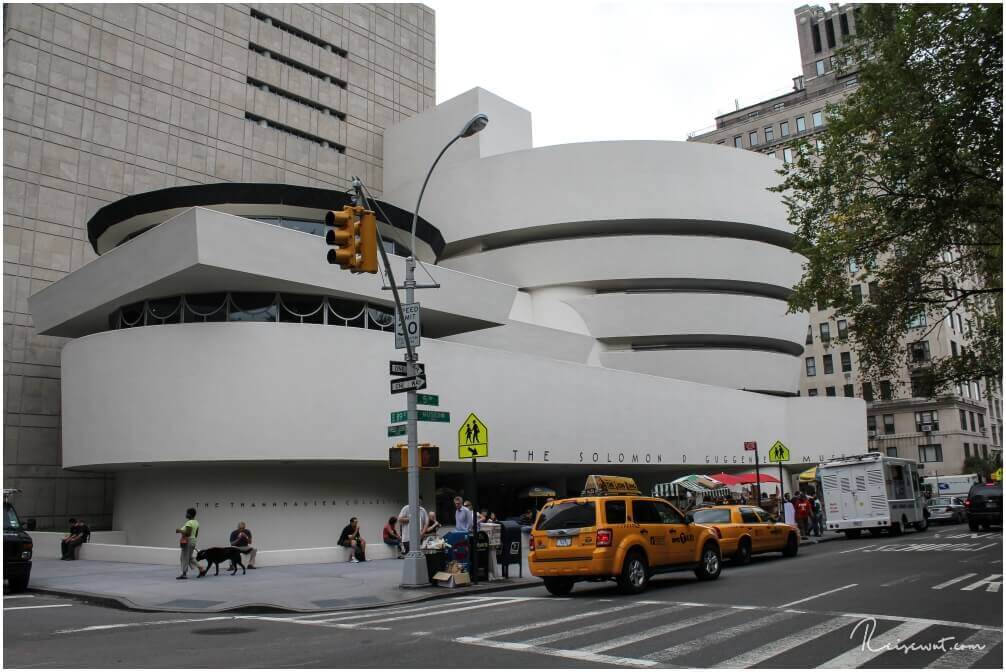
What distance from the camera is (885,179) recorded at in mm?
17047

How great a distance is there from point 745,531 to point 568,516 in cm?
784

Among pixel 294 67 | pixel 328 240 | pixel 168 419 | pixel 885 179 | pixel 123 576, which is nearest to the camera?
pixel 328 240

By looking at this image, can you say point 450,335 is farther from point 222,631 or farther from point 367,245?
point 222,631

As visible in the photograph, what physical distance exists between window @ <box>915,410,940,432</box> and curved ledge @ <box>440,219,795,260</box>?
3288cm

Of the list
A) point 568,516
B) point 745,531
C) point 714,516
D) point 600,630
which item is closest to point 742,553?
point 745,531

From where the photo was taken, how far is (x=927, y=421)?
71812 millimetres

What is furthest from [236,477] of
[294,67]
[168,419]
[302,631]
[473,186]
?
[294,67]

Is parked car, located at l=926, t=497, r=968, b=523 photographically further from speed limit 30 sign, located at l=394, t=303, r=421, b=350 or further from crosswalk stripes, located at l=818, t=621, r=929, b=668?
crosswalk stripes, located at l=818, t=621, r=929, b=668

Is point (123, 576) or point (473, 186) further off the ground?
point (473, 186)

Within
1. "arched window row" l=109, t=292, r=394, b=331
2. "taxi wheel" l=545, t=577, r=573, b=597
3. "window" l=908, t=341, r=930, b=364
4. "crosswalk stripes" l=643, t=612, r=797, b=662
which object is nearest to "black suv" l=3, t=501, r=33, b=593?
"arched window row" l=109, t=292, r=394, b=331

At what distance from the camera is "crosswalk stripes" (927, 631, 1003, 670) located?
7743 millimetres

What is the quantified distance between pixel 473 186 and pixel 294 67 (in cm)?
1599

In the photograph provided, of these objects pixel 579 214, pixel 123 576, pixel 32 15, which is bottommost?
pixel 123 576

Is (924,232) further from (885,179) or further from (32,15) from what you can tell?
(32,15)
